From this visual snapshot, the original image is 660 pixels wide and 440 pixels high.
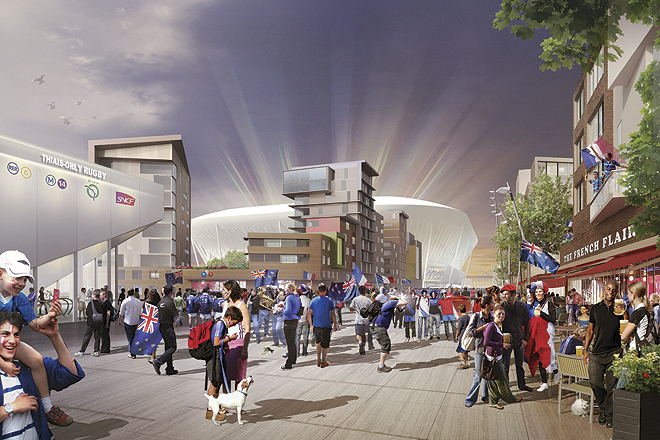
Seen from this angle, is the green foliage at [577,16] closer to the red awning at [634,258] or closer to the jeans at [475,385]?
the jeans at [475,385]

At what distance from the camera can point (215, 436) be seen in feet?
21.1

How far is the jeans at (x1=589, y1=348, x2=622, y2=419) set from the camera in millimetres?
6852

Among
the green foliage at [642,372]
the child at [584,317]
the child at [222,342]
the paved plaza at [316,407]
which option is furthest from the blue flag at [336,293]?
the green foliage at [642,372]

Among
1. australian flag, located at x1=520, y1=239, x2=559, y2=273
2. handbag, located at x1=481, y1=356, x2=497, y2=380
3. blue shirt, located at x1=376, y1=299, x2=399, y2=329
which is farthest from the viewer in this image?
australian flag, located at x1=520, y1=239, x2=559, y2=273

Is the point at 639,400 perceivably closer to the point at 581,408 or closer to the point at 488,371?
the point at 581,408

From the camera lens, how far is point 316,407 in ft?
26.2

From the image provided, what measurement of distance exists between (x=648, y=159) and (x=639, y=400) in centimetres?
347

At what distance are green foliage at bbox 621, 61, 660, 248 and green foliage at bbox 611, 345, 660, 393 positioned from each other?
2565 millimetres

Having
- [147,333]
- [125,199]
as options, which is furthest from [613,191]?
[125,199]

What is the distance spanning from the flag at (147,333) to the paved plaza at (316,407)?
1.86 feet

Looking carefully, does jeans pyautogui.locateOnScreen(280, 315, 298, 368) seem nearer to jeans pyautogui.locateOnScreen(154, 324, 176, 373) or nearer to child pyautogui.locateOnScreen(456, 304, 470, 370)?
jeans pyautogui.locateOnScreen(154, 324, 176, 373)

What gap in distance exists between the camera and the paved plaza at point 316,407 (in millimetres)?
6629

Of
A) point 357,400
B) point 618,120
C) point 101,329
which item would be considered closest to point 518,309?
point 357,400

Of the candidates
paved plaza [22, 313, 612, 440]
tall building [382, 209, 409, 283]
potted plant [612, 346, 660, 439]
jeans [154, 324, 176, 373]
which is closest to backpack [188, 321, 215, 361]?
paved plaza [22, 313, 612, 440]
